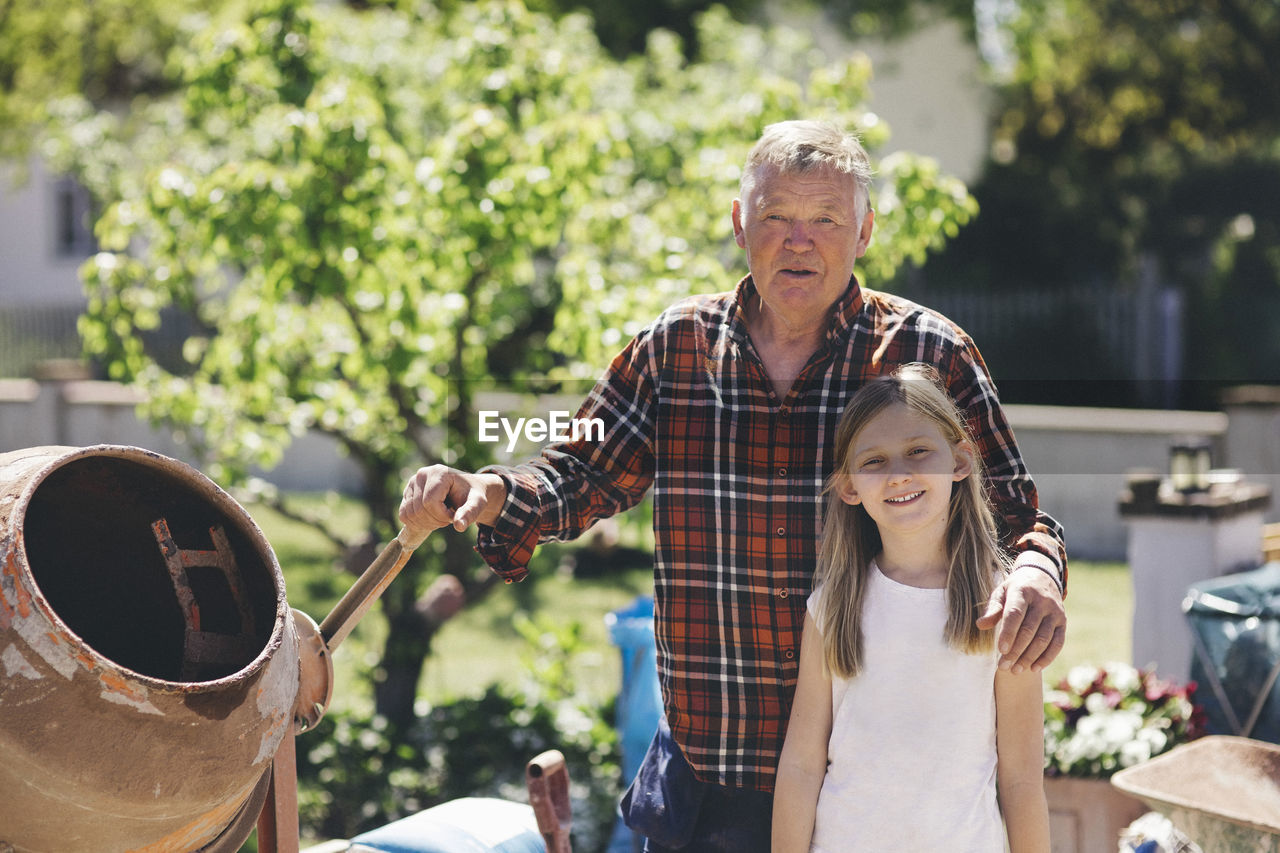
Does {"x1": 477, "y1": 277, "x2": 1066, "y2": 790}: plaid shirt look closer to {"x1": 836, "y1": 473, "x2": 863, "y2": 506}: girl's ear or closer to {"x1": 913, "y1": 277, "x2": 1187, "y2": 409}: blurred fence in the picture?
{"x1": 836, "y1": 473, "x2": 863, "y2": 506}: girl's ear

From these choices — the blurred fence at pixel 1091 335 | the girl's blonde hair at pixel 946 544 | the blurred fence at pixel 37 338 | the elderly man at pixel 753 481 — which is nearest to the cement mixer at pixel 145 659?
the elderly man at pixel 753 481

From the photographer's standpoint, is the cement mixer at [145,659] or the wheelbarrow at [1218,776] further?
the wheelbarrow at [1218,776]

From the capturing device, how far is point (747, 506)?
220cm

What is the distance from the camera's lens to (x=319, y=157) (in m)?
4.43

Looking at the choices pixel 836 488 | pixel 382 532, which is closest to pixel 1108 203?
pixel 382 532

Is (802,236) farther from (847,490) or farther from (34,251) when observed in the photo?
(34,251)

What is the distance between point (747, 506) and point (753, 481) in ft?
0.15

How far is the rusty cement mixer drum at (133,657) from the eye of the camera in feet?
5.58

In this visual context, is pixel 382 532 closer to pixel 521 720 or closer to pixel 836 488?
pixel 521 720

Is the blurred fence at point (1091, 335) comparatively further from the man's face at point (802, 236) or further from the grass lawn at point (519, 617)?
the man's face at point (802, 236)

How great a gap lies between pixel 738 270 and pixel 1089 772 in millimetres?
2391

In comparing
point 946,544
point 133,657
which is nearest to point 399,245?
point 133,657

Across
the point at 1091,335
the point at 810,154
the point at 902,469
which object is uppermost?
the point at 810,154

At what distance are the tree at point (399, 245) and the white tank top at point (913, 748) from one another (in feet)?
7.83
